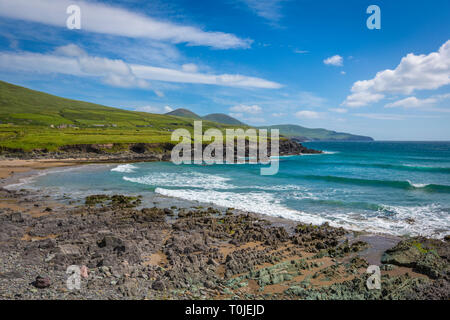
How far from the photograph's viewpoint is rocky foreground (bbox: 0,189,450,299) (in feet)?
32.2

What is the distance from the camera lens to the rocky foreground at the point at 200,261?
982cm

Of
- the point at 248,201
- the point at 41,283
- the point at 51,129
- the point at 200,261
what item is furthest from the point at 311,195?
the point at 51,129

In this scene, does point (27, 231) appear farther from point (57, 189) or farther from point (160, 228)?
point (57, 189)

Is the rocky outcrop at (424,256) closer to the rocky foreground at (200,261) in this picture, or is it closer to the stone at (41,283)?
the rocky foreground at (200,261)

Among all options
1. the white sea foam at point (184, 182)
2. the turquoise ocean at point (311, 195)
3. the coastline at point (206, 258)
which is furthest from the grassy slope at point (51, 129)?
the coastline at point (206, 258)

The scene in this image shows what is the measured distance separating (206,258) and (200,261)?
718mm

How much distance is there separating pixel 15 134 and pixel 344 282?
93157mm

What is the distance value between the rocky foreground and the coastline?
43mm

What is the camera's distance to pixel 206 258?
1312cm

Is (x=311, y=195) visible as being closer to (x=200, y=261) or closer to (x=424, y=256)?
(x=424, y=256)

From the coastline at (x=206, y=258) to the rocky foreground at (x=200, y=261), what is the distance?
0.14 feet

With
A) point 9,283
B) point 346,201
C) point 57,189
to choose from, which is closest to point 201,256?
point 9,283

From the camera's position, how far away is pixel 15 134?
74250mm
